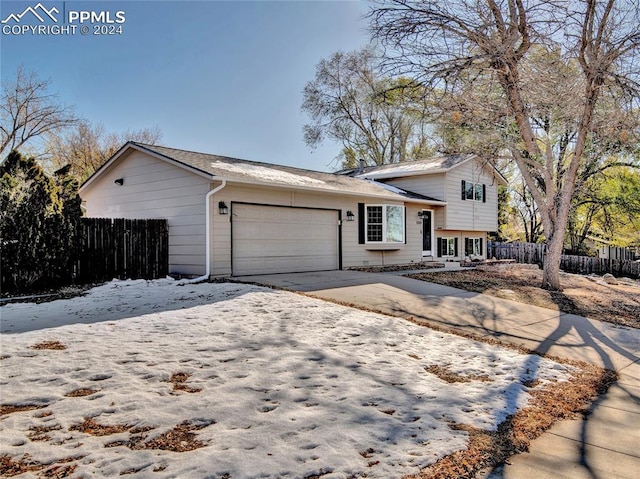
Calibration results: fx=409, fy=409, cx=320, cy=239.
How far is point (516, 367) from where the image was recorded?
177 inches

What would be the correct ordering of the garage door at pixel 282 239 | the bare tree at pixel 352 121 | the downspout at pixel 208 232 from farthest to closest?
the bare tree at pixel 352 121
the garage door at pixel 282 239
the downspout at pixel 208 232

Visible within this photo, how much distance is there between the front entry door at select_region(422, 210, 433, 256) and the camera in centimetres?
1633

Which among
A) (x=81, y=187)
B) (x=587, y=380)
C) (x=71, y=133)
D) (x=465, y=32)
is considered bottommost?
(x=587, y=380)

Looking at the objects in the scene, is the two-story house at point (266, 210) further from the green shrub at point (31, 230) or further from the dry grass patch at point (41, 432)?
the dry grass patch at point (41, 432)

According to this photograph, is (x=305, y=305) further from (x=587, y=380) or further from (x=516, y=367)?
(x=587, y=380)

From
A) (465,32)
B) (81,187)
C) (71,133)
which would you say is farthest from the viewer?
(71,133)

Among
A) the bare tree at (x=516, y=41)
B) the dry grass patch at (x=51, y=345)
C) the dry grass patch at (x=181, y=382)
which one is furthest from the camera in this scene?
the bare tree at (x=516, y=41)

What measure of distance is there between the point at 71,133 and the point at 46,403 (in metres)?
24.2

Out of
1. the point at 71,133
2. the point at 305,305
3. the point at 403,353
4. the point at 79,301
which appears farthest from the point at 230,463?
the point at 71,133

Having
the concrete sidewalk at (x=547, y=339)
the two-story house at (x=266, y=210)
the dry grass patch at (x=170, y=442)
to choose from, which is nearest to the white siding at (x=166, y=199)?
the two-story house at (x=266, y=210)

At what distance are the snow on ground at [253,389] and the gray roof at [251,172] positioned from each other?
4.57 meters

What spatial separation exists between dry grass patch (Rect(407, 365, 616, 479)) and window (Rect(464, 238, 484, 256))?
1473cm

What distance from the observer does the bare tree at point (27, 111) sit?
1956 cm

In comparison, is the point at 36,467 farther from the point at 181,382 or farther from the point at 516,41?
the point at 516,41
